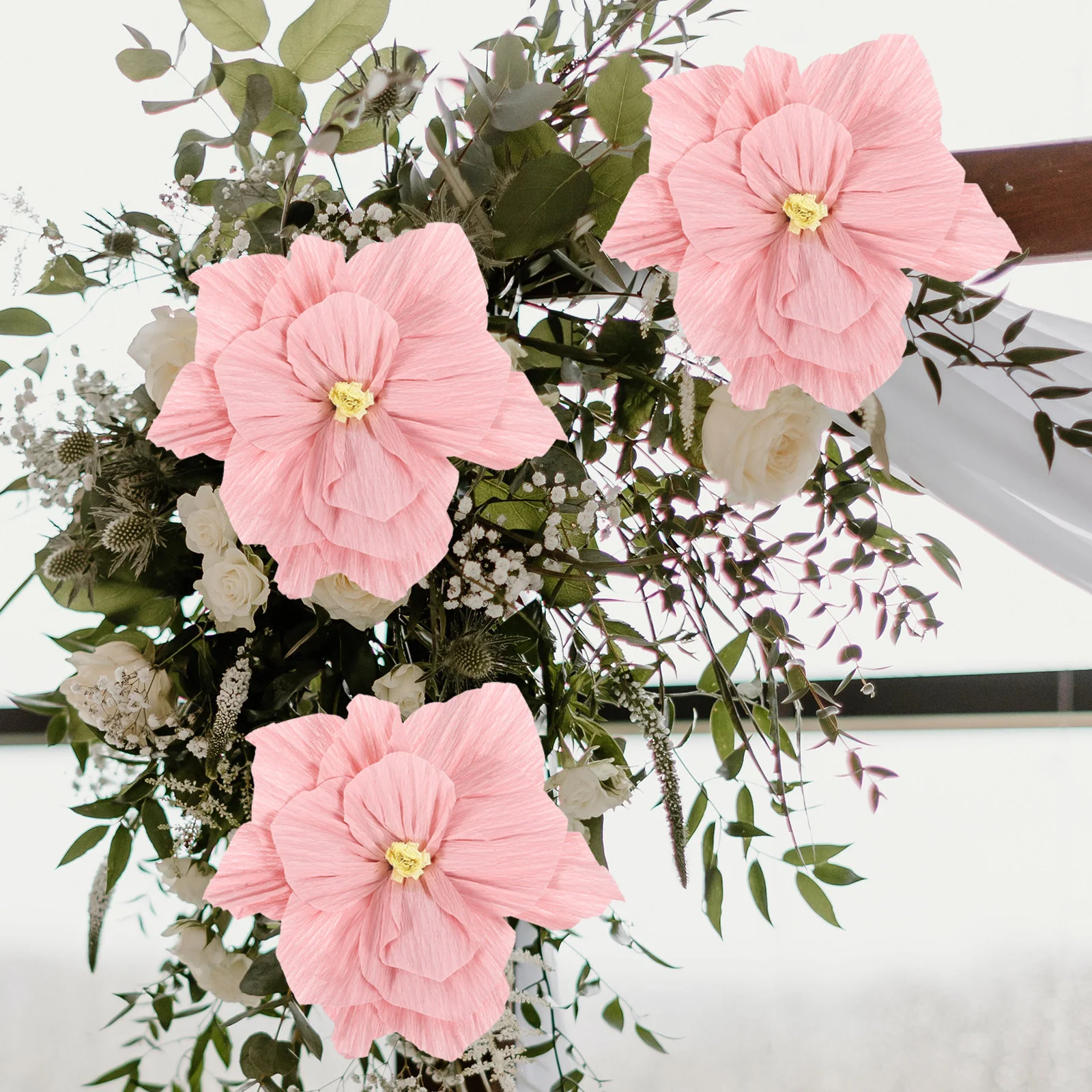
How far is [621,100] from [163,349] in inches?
8.7

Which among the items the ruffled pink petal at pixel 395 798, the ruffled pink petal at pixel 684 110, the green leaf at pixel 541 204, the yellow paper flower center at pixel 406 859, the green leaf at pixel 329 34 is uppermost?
the green leaf at pixel 329 34

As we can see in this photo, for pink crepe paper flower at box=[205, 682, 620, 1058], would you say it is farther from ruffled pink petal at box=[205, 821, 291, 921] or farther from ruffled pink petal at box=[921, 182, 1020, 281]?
Answer: ruffled pink petal at box=[921, 182, 1020, 281]

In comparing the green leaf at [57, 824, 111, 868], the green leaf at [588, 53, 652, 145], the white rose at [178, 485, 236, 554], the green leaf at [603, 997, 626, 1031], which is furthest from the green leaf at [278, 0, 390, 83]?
Answer: the green leaf at [603, 997, 626, 1031]

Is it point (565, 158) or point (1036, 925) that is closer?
point (565, 158)

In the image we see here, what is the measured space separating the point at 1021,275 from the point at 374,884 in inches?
52.9

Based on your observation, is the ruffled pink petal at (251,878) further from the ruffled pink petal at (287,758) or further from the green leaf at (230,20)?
the green leaf at (230,20)

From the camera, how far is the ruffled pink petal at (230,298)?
241mm

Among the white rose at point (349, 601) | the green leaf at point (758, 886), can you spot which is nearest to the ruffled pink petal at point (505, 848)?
the white rose at point (349, 601)

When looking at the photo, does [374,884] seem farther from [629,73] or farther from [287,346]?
[629,73]

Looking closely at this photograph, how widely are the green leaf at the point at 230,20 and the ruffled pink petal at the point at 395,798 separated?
1.13 ft

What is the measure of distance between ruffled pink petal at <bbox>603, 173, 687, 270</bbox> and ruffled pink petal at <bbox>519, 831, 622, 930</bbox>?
187 mm

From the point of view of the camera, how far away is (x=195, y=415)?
0.80 feet

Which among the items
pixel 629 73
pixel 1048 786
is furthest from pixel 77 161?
pixel 1048 786

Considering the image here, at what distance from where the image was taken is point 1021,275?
1240 millimetres
